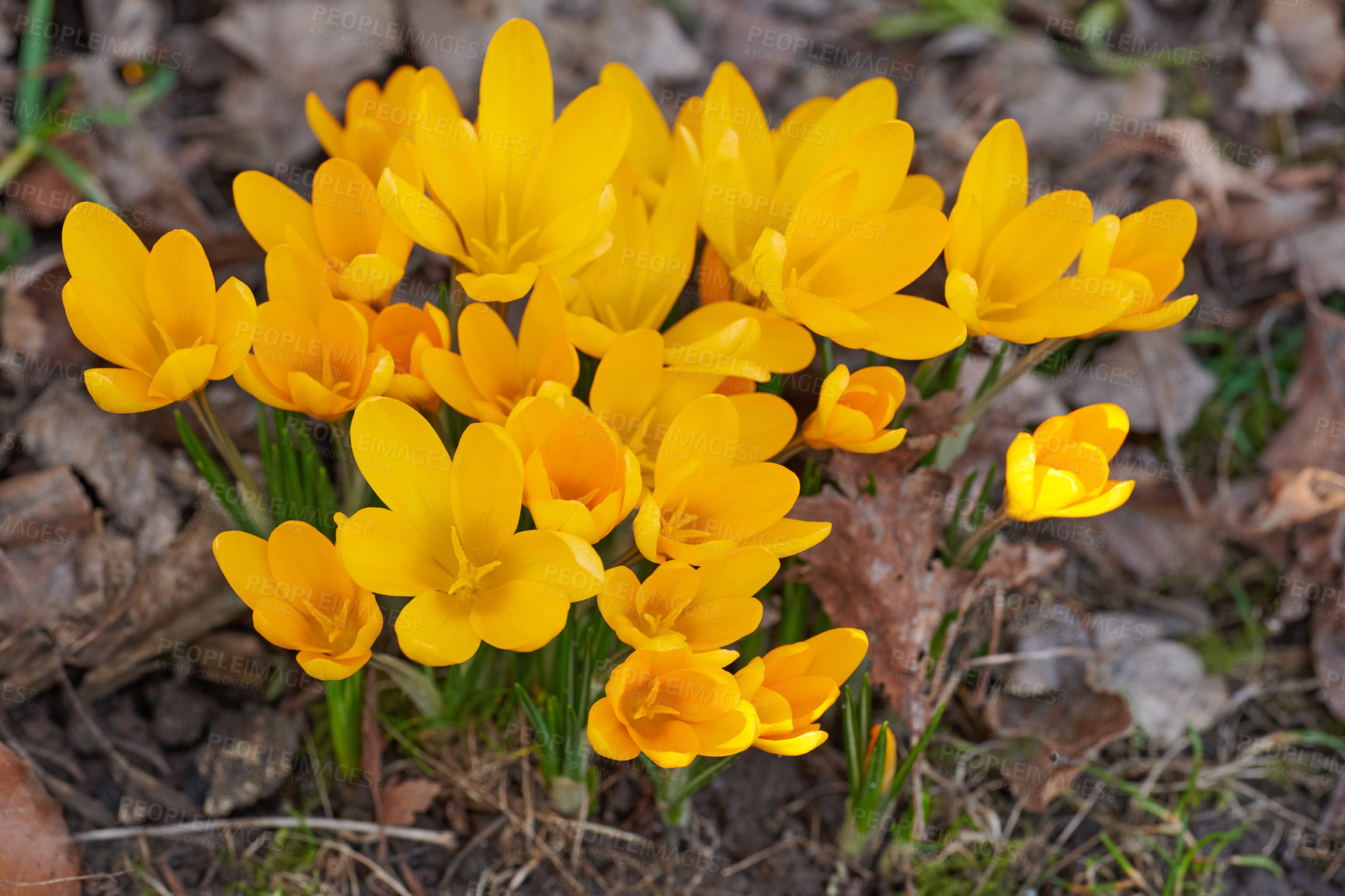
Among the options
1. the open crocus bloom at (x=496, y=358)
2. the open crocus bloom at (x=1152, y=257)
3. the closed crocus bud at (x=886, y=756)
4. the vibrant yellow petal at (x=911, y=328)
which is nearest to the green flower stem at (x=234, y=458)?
the open crocus bloom at (x=496, y=358)

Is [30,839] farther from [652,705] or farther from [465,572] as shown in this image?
[652,705]

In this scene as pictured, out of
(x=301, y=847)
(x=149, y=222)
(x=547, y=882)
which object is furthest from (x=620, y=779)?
(x=149, y=222)

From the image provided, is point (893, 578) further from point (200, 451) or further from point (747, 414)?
point (200, 451)

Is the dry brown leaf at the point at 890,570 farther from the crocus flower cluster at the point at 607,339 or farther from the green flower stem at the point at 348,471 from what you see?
the green flower stem at the point at 348,471

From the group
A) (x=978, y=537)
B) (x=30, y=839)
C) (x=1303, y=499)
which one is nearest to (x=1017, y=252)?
(x=978, y=537)

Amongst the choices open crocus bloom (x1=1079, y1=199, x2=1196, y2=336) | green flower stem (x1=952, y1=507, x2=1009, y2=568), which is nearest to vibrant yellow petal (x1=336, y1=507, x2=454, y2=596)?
green flower stem (x1=952, y1=507, x2=1009, y2=568)
